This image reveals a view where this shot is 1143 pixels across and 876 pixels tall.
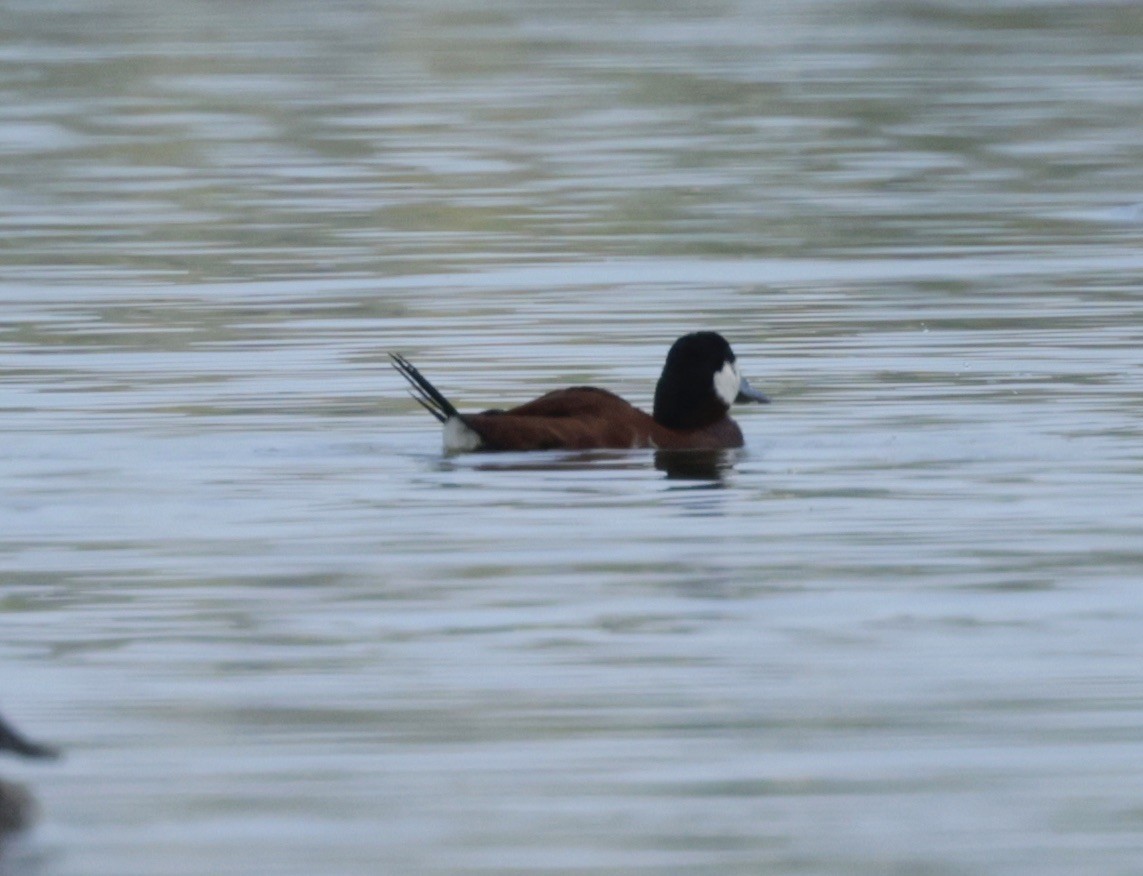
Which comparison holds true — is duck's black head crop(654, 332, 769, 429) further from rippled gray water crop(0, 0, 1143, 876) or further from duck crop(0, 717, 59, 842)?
duck crop(0, 717, 59, 842)

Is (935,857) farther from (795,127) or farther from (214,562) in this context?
(795,127)

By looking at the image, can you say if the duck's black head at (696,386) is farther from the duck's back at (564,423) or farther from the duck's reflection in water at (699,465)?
the duck's back at (564,423)

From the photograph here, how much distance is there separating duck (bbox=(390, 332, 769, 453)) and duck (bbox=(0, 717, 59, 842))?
5.64 m

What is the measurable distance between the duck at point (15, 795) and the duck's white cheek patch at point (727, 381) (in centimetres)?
637

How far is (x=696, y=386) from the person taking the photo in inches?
485

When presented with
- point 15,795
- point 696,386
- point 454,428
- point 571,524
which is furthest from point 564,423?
point 15,795

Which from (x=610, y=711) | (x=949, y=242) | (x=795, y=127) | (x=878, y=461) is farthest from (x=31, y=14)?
(x=610, y=711)

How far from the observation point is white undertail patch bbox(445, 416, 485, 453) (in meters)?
11.7

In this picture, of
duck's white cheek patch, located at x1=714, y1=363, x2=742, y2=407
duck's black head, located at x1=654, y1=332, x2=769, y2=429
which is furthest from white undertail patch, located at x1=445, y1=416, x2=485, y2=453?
duck's white cheek patch, located at x1=714, y1=363, x2=742, y2=407

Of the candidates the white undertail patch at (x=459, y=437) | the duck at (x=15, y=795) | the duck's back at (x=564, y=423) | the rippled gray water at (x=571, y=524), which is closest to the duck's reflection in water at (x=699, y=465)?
the rippled gray water at (x=571, y=524)

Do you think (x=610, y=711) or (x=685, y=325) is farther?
(x=685, y=325)

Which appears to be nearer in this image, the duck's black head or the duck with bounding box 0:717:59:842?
the duck with bounding box 0:717:59:842

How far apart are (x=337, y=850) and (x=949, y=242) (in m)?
14.2

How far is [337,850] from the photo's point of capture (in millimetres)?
6109
